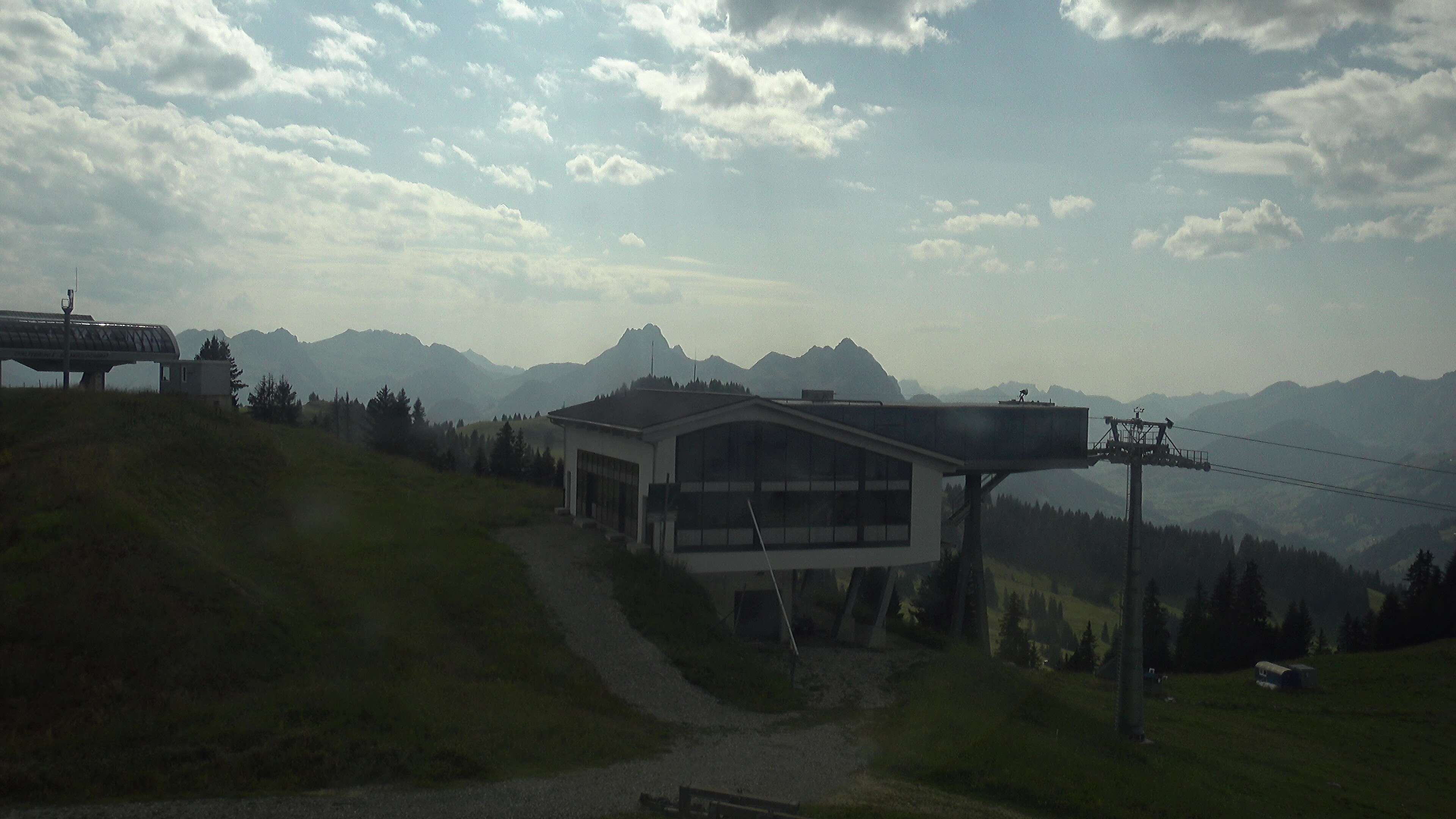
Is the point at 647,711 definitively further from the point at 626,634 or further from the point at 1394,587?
the point at 1394,587

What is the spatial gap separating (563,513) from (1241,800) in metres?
27.1

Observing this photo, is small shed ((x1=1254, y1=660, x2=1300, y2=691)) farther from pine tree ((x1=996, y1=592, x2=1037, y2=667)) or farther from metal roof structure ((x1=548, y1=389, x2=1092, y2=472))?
metal roof structure ((x1=548, y1=389, x2=1092, y2=472))

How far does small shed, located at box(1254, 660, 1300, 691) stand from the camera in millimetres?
53562

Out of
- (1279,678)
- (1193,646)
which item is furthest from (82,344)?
(1193,646)

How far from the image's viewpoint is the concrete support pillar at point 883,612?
35.7 meters

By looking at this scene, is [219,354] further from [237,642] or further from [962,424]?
[237,642]

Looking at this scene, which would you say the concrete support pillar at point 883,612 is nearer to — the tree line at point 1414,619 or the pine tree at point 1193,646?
the pine tree at point 1193,646

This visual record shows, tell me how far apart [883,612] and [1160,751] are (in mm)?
11492

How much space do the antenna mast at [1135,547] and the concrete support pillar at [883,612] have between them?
913 centimetres

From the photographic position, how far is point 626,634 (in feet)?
83.6

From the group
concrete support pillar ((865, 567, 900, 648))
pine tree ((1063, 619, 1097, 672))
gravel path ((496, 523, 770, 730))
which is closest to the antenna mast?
concrete support pillar ((865, 567, 900, 648))

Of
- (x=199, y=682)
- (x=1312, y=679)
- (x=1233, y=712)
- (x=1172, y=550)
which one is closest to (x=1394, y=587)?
(x=1172, y=550)

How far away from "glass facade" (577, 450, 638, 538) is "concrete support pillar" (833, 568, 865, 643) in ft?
31.1

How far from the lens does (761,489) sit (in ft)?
107
